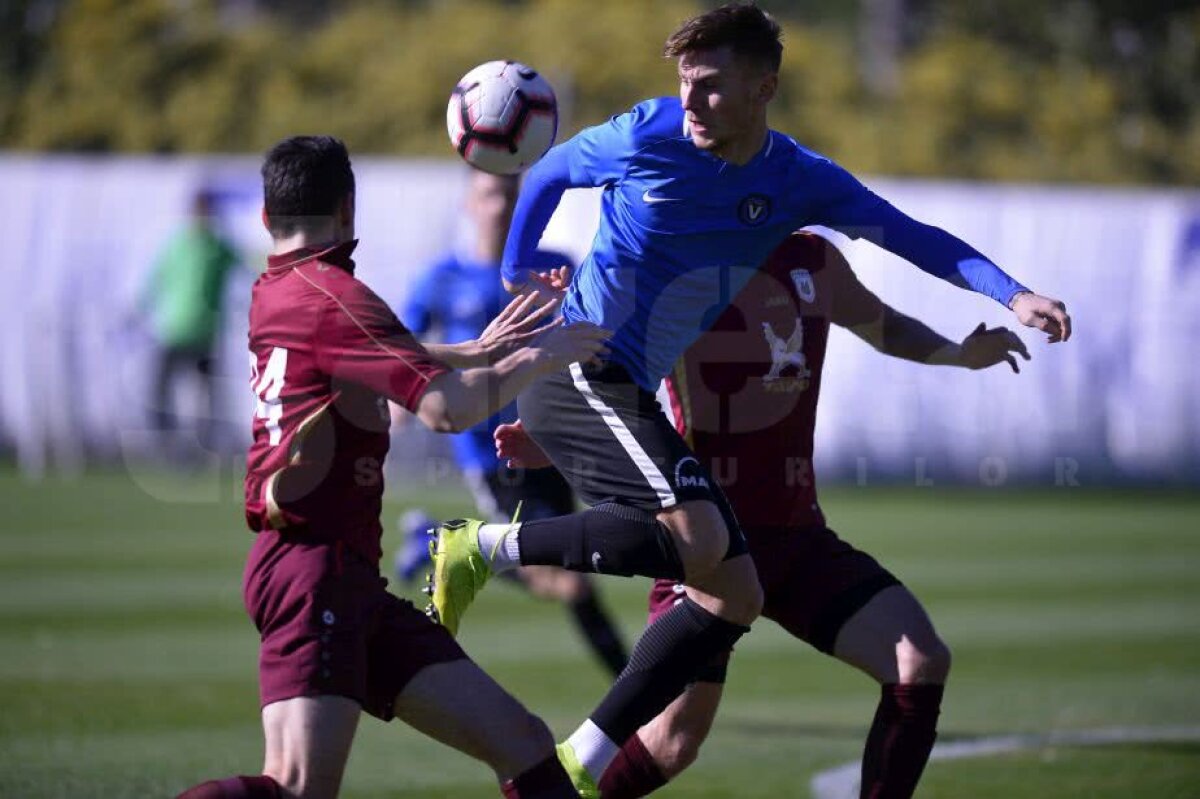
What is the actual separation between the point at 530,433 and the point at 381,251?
13521 millimetres

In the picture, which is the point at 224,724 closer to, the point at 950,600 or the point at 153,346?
the point at 950,600

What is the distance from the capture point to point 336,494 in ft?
15.9

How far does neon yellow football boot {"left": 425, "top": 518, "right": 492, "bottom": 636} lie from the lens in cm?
601

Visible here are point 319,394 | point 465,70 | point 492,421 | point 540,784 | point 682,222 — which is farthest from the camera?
point 465,70

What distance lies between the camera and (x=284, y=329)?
4.82 m

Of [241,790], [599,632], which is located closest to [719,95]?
[241,790]

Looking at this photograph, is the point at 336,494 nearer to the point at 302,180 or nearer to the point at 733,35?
the point at 302,180

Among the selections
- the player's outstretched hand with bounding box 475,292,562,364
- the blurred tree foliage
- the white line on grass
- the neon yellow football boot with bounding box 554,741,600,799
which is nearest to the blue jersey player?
the neon yellow football boot with bounding box 554,741,600,799

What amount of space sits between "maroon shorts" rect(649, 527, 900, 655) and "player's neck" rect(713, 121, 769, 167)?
1205 millimetres

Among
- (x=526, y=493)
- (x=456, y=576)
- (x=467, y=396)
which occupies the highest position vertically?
(x=467, y=396)

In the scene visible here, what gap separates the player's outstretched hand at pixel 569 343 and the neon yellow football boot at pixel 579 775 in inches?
50.0

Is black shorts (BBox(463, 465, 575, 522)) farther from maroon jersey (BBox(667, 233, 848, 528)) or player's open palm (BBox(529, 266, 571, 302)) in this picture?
player's open palm (BBox(529, 266, 571, 302))

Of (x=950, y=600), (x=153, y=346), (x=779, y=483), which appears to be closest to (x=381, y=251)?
(x=153, y=346)

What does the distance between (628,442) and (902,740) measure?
4.04 ft
